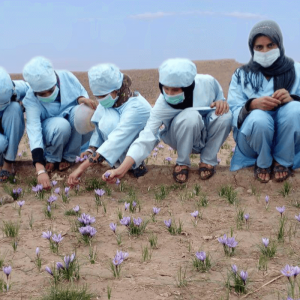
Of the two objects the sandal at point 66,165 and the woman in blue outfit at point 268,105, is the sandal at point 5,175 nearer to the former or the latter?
the sandal at point 66,165

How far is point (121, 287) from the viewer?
277 cm

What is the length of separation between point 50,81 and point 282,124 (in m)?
2.75

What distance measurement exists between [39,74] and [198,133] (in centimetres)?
198

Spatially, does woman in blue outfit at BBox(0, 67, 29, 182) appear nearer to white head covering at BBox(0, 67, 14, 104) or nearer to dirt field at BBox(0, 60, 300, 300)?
white head covering at BBox(0, 67, 14, 104)

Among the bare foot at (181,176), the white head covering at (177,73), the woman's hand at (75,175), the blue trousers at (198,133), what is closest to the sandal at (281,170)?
the blue trousers at (198,133)

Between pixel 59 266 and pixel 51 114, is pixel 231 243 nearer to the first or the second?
pixel 59 266

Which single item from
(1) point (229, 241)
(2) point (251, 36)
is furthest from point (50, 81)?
(1) point (229, 241)

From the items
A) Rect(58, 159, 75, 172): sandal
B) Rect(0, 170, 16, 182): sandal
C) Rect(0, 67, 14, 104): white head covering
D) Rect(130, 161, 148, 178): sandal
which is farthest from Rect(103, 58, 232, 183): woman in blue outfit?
Rect(0, 170, 16, 182): sandal

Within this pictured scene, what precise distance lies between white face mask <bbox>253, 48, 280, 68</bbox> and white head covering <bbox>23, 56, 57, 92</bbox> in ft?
7.93

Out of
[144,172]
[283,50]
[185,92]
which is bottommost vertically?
[144,172]

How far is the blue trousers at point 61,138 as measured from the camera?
5758 millimetres

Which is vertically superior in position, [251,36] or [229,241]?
[251,36]

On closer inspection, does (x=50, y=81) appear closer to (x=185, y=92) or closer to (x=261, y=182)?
(x=185, y=92)

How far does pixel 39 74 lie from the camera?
525cm
